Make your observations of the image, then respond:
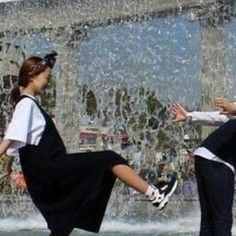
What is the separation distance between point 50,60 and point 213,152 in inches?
39.5

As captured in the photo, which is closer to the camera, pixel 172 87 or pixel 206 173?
pixel 206 173

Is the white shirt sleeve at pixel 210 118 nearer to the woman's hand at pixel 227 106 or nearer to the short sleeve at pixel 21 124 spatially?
the woman's hand at pixel 227 106

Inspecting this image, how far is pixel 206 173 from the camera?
4.11 m

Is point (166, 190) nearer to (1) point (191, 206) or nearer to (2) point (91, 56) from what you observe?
(1) point (191, 206)

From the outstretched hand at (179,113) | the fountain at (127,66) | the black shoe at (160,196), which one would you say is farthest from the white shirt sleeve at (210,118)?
the fountain at (127,66)

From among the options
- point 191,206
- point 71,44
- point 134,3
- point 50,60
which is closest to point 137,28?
point 134,3

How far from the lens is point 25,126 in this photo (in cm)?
420

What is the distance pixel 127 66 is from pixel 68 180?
11.5 m

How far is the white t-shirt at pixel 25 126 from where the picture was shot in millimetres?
4184

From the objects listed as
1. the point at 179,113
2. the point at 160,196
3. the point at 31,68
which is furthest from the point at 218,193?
the point at 31,68

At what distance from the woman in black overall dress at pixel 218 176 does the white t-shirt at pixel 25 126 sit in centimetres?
82

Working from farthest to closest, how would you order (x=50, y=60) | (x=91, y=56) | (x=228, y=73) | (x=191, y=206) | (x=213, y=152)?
(x=91, y=56), (x=228, y=73), (x=191, y=206), (x=50, y=60), (x=213, y=152)

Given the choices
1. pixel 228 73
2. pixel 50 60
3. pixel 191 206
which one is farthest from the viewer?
pixel 228 73

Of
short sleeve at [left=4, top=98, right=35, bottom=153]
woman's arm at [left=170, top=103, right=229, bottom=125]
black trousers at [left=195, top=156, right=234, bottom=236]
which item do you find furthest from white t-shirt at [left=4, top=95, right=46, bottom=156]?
black trousers at [left=195, top=156, right=234, bottom=236]
